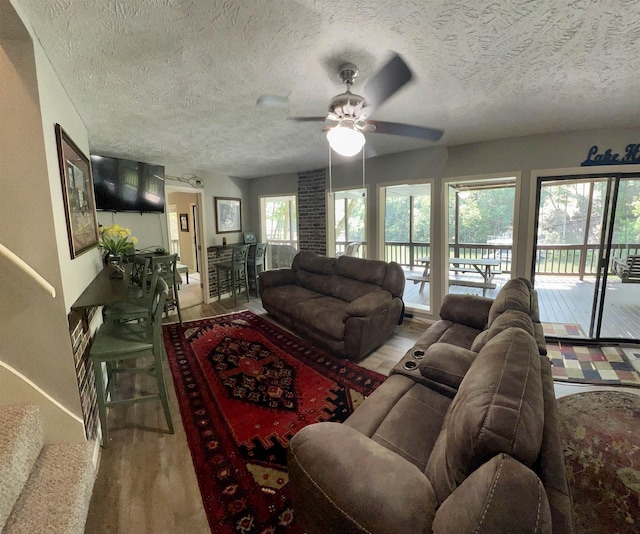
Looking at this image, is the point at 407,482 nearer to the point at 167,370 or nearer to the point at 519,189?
the point at 167,370

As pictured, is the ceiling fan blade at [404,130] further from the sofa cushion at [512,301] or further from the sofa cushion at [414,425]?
the sofa cushion at [414,425]

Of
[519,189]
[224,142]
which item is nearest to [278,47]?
[224,142]

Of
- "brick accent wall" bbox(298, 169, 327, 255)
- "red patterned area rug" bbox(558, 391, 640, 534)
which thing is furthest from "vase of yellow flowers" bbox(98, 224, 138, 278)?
"red patterned area rug" bbox(558, 391, 640, 534)

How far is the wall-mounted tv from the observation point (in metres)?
3.70

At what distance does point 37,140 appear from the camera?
141 cm

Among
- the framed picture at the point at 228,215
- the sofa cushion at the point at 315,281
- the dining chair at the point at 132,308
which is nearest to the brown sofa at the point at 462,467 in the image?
the dining chair at the point at 132,308

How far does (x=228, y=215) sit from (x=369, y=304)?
3.89 m

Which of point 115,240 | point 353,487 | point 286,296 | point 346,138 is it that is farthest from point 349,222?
point 353,487

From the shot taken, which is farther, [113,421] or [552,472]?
[113,421]

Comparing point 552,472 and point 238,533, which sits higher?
point 552,472

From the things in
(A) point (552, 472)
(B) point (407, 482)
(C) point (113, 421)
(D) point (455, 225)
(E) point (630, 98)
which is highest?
(E) point (630, 98)

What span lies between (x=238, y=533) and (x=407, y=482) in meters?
0.97

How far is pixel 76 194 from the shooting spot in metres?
2.05

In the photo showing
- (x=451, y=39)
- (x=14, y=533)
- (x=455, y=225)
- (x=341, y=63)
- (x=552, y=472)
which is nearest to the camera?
(x=552, y=472)
